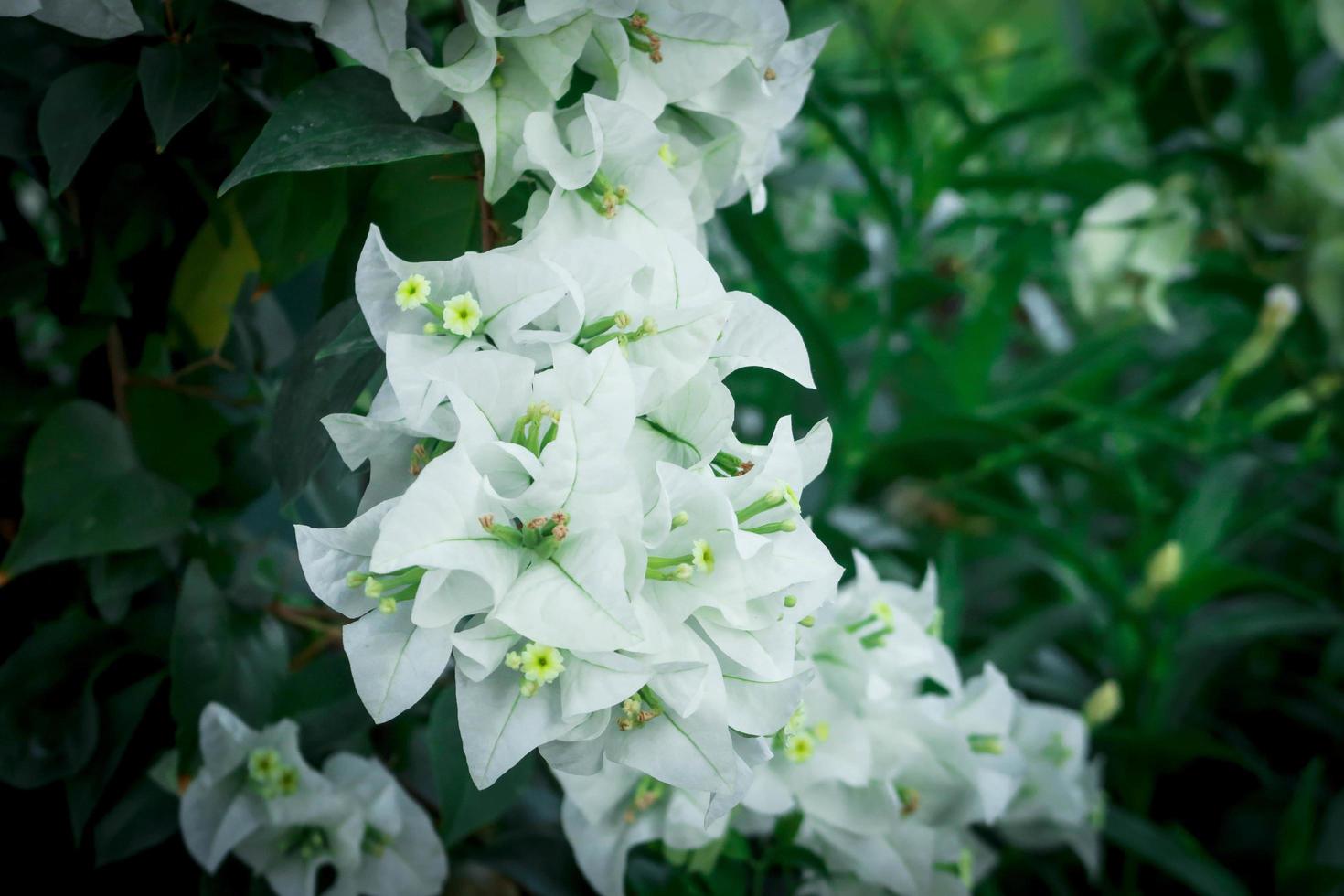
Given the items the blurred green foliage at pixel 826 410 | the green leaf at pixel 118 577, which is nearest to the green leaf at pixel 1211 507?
the blurred green foliage at pixel 826 410

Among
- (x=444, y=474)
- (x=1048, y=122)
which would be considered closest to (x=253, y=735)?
(x=444, y=474)

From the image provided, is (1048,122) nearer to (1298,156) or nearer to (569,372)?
(1298,156)

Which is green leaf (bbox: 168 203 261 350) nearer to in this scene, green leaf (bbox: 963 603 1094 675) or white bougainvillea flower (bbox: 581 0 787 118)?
white bougainvillea flower (bbox: 581 0 787 118)

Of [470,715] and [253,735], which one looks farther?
[253,735]

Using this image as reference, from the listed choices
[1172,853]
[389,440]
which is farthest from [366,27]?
[1172,853]

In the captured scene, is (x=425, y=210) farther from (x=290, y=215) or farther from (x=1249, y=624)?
(x=1249, y=624)
